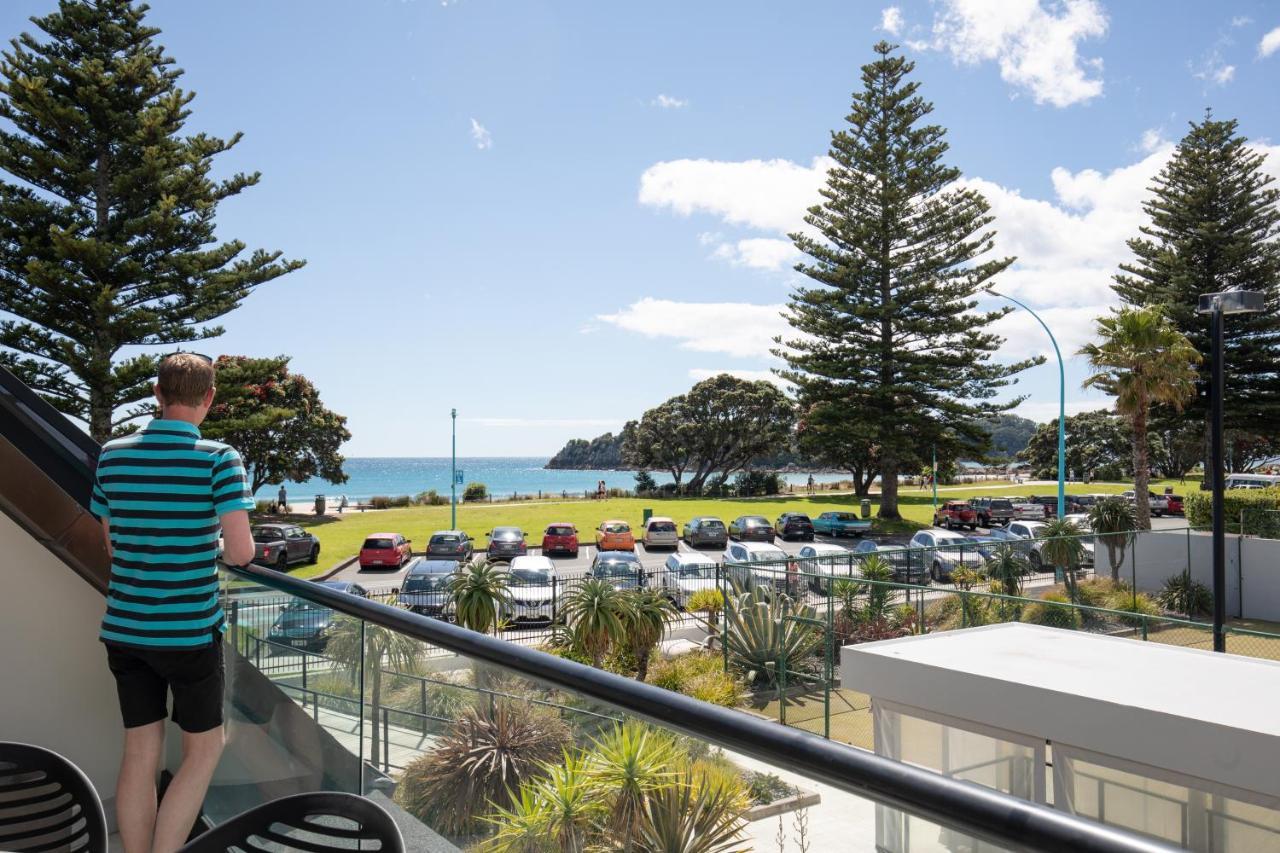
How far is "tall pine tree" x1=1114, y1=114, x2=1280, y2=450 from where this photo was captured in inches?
1390

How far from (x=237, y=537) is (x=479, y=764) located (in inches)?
43.0

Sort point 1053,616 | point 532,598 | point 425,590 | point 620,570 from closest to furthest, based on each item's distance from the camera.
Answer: point 1053,616
point 532,598
point 425,590
point 620,570

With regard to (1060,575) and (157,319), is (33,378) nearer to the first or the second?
(157,319)

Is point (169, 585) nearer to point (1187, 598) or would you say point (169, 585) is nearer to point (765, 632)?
point (765, 632)

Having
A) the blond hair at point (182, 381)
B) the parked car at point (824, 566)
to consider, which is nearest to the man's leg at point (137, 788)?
the blond hair at point (182, 381)

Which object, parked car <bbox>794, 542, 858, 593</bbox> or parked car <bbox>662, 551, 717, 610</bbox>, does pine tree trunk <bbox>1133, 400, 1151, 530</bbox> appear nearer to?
parked car <bbox>794, 542, 858, 593</bbox>

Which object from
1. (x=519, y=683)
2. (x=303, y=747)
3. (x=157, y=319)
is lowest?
(x=303, y=747)

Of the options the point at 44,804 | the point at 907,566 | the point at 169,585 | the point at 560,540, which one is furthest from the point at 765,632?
the point at 560,540

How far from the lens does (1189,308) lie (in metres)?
35.0

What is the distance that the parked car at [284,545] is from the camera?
23.5 metres

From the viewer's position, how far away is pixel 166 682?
247 centimetres

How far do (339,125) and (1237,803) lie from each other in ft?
61.2

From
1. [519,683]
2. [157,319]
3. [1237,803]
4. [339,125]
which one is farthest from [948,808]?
[157,319]

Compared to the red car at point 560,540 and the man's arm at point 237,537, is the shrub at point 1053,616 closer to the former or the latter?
the man's arm at point 237,537
